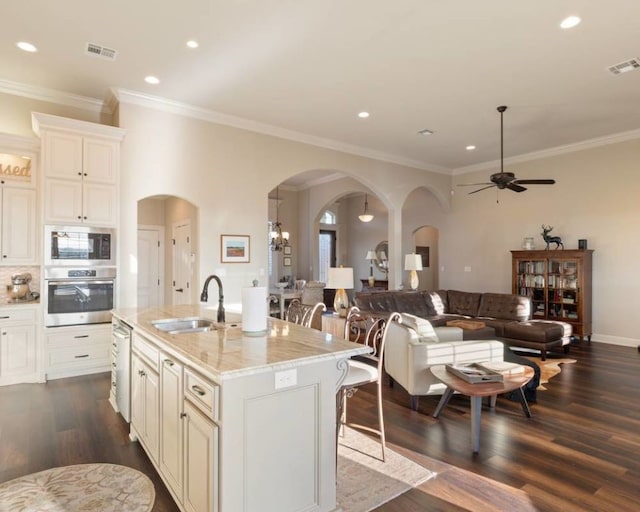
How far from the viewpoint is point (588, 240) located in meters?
7.00

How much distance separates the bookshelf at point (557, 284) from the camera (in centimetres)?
666

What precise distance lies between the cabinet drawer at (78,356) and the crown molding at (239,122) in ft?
10.4

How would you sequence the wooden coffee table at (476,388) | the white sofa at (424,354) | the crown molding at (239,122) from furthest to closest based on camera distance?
the crown molding at (239,122), the white sofa at (424,354), the wooden coffee table at (476,388)

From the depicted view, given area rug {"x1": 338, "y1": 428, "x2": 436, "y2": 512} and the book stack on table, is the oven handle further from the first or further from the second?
the book stack on table

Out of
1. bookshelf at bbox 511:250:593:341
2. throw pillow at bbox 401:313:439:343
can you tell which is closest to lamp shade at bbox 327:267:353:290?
throw pillow at bbox 401:313:439:343

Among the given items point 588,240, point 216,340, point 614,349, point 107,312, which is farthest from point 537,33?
point 107,312

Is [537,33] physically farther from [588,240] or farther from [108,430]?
[108,430]

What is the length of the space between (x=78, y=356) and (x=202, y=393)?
3771 mm

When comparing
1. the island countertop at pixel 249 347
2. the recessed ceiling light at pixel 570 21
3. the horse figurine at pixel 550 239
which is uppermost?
the recessed ceiling light at pixel 570 21

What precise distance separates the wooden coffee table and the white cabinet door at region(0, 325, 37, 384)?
450 centimetres

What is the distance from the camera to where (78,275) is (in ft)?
15.4

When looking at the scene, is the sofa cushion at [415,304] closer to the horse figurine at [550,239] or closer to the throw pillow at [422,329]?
the horse figurine at [550,239]

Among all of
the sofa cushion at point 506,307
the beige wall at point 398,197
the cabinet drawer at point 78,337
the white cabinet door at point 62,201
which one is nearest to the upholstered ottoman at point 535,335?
the sofa cushion at point 506,307

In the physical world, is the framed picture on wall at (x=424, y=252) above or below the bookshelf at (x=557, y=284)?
above
